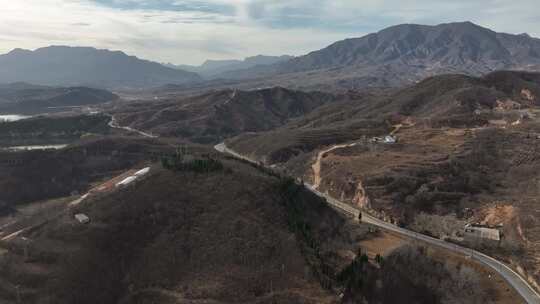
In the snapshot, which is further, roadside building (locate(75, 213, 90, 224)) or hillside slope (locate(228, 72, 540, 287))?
hillside slope (locate(228, 72, 540, 287))

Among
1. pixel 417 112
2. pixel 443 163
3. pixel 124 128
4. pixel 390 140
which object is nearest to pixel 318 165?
pixel 390 140

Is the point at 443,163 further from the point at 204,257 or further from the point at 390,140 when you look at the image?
the point at 204,257

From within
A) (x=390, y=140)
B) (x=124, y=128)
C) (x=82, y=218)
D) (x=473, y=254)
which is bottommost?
(x=473, y=254)

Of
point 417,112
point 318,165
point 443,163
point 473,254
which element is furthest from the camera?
point 417,112

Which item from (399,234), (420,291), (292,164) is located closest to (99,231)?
(420,291)

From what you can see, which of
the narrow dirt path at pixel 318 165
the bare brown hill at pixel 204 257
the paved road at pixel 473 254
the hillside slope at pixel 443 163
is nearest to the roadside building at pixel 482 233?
the hillside slope at pixel 443 163

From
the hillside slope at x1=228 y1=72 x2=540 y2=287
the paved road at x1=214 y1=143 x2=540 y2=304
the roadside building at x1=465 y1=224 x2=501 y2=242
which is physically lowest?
the paved road at x1=214 y1=143 x2=540 y2=304

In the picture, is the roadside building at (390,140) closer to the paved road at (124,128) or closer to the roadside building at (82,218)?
the roadside building at (82,218)

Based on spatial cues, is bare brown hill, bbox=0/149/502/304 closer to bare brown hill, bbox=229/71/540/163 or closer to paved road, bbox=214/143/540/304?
paved road, bbox=214/143/540/304

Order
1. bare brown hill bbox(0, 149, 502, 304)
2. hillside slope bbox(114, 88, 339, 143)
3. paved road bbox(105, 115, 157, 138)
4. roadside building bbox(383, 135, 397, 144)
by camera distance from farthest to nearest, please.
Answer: hillside slope bbox(114, 88, 339, 143)
paved road bbox(105, 115, 157, 138)
roadside building bbox(383, 135, 397, 144)
bare brown hill bbox(0, 149, 502, 304)

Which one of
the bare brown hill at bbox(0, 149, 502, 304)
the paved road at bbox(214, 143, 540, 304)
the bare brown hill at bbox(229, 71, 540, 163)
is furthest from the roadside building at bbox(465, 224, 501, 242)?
the bare brown hill at bbox(229, 71, 540, 163)

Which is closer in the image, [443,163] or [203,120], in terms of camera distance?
[443,163]
